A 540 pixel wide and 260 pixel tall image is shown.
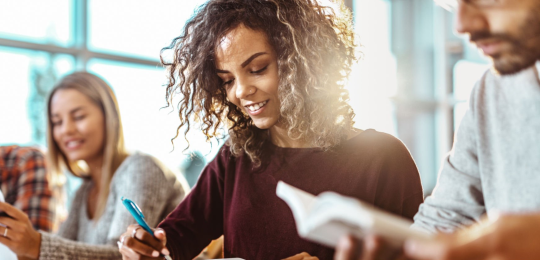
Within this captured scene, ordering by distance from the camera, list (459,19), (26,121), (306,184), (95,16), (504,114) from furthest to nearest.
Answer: (95,16)
(26,121)
(306,184)
(504,114)
(459,19)

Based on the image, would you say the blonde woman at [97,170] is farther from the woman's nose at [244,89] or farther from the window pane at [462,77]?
the window pane at [462,77]

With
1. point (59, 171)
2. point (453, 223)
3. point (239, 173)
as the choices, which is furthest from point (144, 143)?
point (453, 223)

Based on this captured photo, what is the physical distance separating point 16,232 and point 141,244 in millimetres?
435

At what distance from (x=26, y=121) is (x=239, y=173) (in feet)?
5.94

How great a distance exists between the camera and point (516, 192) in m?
0.66

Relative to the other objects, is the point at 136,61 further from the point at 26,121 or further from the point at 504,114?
the point at 504,114

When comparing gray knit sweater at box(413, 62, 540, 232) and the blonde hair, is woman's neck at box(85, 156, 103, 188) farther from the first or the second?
gray knit sweater at box(413, 62, 540, 232)

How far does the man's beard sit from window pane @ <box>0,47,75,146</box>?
235 centimetres

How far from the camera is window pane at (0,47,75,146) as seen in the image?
2.48m

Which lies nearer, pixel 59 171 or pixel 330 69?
pixel 330 69

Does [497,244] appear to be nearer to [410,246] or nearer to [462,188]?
[410,246]

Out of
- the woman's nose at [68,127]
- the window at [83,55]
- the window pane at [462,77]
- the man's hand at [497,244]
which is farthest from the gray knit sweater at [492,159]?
the window pane at [462,77]

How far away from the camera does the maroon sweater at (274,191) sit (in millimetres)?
1089

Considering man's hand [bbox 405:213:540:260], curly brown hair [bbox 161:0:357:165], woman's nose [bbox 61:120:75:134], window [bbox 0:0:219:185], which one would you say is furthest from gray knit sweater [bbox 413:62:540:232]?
window [bbox 0:0:219:185]
